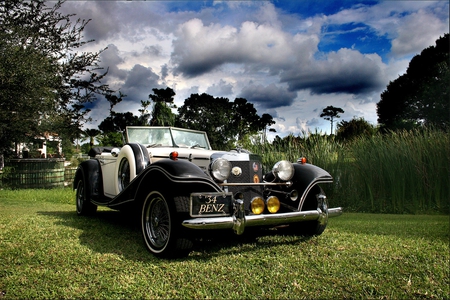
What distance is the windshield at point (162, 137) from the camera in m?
5.77

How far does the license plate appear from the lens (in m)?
3.43

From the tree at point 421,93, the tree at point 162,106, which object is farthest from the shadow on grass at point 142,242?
the tree at point 421,93

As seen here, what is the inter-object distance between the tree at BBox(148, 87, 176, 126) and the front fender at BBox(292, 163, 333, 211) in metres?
20.9

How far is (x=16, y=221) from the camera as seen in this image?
571cm

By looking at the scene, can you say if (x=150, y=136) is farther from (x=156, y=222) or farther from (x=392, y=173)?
(x=392, y=173)

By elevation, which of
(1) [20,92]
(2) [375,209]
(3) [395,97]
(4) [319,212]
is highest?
(3) [395,97]

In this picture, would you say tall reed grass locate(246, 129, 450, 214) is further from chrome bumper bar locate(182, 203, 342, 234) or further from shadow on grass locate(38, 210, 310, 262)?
chrome bumper bar locate(182, 203, 342, 234)

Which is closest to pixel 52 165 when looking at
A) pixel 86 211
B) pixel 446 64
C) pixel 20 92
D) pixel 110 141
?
pixel 20 92

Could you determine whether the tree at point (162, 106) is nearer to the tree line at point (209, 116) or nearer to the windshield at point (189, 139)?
the tree line at point (209, 116)

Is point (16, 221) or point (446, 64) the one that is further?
point (446, 64)

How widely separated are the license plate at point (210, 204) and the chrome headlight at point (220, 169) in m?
0.41

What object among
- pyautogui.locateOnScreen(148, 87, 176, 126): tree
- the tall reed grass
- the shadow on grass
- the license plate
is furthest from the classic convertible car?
pyautogui.locateOnScreen(148, 87, 176, 126): tree

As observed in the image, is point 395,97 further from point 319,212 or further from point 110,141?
point 319,212

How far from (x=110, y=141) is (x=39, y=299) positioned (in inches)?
1335
